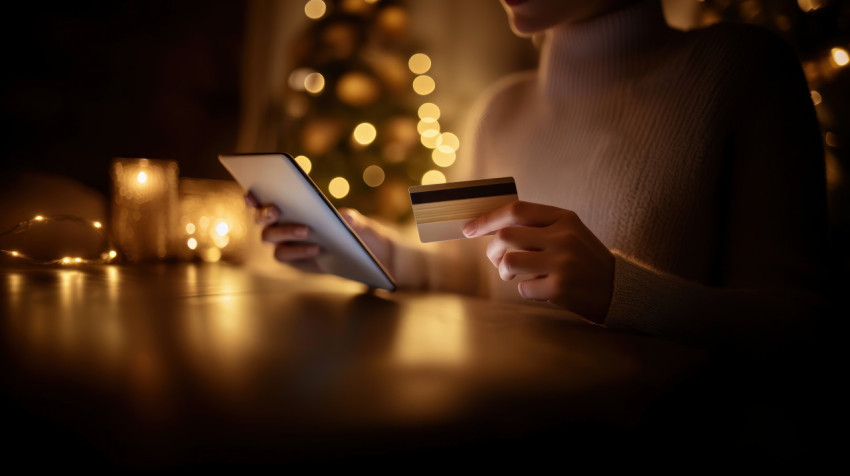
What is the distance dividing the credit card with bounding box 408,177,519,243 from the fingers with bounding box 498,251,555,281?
0.20ft

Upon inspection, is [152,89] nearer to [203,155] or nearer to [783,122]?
[203,155]

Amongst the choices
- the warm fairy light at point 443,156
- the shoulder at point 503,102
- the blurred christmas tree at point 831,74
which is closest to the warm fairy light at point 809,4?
the blurred christmas tree at point 831,74

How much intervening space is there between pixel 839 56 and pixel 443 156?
1.07 m

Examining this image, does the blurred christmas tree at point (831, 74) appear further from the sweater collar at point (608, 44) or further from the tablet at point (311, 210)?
the tablet at point (311, 210)

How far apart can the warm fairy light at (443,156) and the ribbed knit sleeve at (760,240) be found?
1.04 metres

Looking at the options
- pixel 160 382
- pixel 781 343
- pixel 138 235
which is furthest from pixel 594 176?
pixel 138 235

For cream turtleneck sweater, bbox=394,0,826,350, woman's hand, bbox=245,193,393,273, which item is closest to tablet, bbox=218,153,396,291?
woman's hand, bbox=245,193,393,273

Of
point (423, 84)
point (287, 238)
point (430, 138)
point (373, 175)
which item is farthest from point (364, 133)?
point (287, 238)

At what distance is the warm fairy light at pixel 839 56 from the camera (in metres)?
0.88

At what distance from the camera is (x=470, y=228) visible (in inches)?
20.4

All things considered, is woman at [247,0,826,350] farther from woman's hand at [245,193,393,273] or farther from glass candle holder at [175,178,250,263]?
glass candle holder at [175,178,250,263]

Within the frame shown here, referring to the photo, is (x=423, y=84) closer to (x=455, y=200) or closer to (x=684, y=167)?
(x=684, y=167)

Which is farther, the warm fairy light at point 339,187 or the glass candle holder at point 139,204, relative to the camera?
the warm fairy light at point 339,187

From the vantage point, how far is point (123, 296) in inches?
22.7
